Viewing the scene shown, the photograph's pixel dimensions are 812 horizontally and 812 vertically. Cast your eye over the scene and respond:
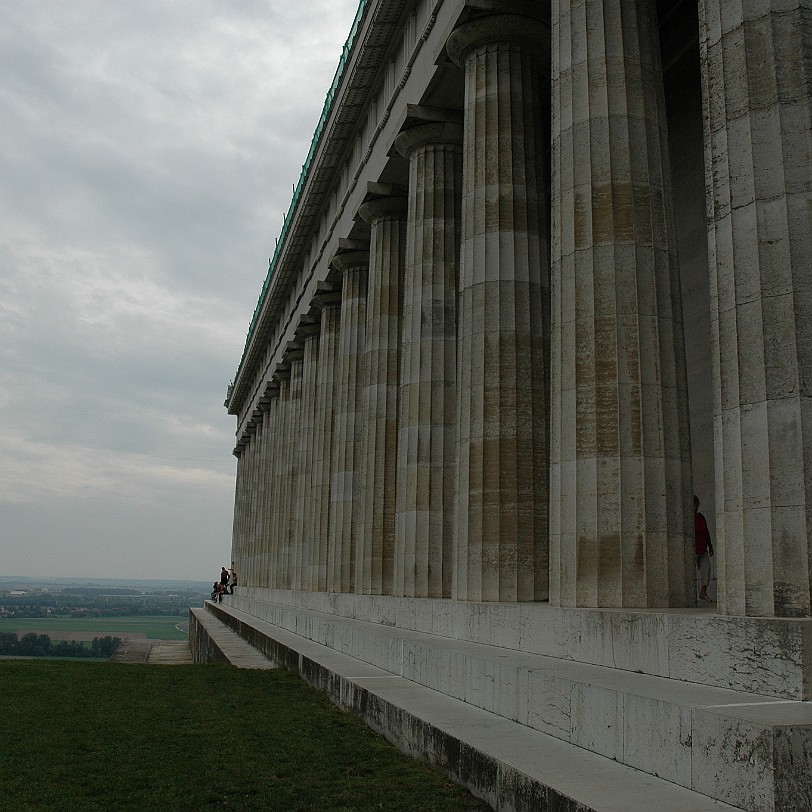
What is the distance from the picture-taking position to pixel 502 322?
2258 centimetres

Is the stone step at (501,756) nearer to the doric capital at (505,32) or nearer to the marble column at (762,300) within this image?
the marble column at (762,300)

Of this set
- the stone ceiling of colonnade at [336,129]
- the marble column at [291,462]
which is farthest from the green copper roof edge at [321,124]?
the marble column at [291,462]

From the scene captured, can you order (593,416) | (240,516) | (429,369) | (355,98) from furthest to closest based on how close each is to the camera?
(240,516) → (355,98) → (429,369) → (593,416)

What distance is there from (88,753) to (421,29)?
82.1 feet

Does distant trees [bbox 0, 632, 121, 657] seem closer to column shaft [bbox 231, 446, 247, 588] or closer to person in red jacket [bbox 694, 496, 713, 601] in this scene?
column shaft [bbox 231, 446, 247, 588]

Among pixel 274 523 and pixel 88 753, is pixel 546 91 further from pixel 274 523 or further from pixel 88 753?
pixel 274 523

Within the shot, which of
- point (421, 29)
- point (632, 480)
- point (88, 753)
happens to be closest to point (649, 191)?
point (632, 480)

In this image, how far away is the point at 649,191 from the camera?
17.2 meters

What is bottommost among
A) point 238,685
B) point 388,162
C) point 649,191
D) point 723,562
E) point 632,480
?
point 238,685

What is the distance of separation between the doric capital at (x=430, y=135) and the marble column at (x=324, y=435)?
1791 centimetres

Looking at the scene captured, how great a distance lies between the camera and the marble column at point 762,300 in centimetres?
1143

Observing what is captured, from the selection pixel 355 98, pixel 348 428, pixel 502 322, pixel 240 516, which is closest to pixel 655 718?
pixel 502 322

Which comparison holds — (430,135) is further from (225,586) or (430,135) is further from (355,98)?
(225,586)

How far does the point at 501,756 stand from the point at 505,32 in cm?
2010
